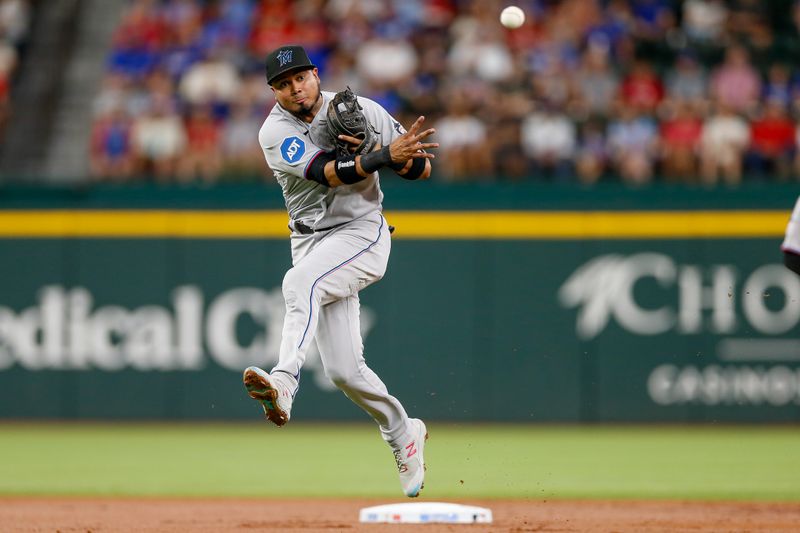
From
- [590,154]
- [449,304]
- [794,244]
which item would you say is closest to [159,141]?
[449,304]

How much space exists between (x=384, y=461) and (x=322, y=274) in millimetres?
4099

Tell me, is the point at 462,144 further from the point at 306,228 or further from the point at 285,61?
the point at 285,61

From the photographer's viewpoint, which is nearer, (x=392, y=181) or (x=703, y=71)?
(x=392, y=181)

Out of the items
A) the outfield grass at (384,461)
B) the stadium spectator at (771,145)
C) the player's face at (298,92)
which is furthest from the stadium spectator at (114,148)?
the player's face at (298,92)

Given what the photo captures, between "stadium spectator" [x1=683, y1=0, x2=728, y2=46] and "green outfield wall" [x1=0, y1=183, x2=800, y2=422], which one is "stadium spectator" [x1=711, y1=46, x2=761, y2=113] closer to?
"stadium spectator" [x1=683, y1=0, x2=728, y2=46]

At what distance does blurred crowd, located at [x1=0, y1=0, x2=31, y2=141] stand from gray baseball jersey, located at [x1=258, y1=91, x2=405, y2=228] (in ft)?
30.4

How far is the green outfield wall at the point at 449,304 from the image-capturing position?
1242 cm

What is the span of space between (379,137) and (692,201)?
6413 millimetres

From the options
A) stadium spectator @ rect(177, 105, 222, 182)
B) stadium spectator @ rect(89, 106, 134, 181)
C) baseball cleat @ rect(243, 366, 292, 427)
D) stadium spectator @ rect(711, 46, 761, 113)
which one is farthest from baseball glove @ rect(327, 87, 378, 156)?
stadium spectator @ rect(711, 46, 761, 113)

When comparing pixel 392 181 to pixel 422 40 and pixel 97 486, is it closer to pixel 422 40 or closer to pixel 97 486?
pixel 422 40

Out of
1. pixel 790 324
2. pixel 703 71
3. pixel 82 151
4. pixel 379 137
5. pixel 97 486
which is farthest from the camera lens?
pixel 82 151

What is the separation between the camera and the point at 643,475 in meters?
9.44

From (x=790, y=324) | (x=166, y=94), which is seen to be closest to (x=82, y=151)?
(x=166, y=94)

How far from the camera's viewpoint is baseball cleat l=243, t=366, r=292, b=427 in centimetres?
591
